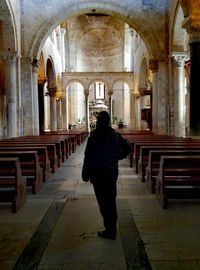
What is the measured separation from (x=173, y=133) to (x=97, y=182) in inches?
586

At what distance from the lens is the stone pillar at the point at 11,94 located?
56.9ft

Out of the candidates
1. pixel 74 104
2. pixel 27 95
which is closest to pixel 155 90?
pixel 27 95

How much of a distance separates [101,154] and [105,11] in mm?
16272

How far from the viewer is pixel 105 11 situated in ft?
62.4

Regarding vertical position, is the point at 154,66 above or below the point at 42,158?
above

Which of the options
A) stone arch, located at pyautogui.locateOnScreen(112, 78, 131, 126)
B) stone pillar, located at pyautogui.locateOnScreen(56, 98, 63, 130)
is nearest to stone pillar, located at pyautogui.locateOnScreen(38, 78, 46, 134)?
stone pillar, located at pyautogui.locateOnScreen(56, 98, 63, 130)

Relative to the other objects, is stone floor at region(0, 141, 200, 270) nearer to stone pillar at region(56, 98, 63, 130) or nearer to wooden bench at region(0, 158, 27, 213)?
wooden bench at region(0, 158, 27, 213)

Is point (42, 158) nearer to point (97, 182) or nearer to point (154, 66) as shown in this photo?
point (97, 182)

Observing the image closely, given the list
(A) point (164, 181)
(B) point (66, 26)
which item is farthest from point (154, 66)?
(B) point (66, 26)

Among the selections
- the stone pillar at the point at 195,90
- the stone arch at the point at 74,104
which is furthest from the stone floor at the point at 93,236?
the stone arch at the point at 74,104

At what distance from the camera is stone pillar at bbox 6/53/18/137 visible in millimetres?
17344

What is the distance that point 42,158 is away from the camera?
8.86m

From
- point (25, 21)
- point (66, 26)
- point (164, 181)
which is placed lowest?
point (164, 181)

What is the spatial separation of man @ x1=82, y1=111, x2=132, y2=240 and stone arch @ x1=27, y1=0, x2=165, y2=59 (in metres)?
15.2
